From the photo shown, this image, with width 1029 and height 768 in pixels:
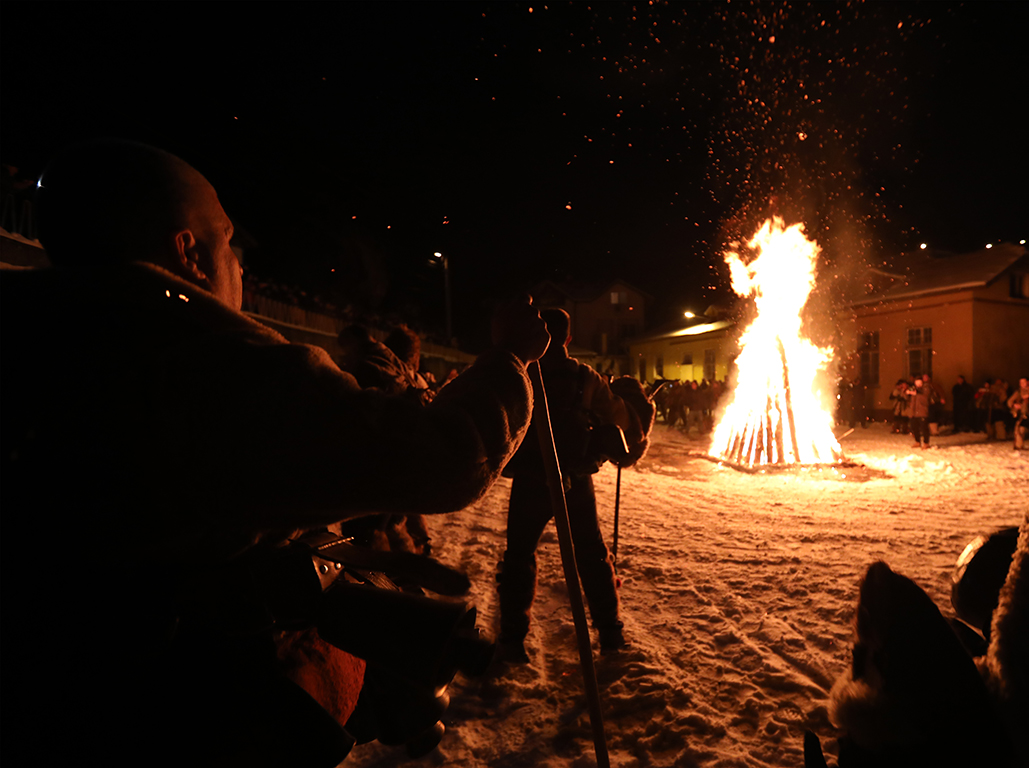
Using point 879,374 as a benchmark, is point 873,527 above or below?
below

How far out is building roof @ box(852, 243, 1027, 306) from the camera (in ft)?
62.9

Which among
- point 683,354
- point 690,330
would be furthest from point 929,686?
point 683,354

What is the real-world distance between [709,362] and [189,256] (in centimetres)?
3215

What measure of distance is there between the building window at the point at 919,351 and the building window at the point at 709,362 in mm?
10493

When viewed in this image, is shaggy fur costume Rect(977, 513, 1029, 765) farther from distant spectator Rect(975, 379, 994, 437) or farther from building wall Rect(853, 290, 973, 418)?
building wall Rect(853, 290, 973, 418)

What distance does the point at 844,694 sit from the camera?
4.35 ft

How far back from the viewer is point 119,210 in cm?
110

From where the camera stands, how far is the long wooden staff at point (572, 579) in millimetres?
2301

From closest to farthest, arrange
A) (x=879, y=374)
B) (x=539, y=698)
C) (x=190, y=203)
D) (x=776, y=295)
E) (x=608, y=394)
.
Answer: (x=190, y=203) → (x=539, y=698) → (x=608, y=394) → (x=776, y=295) → (x=879, y=374)

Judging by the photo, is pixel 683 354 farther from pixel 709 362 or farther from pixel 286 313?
pixel 286 313

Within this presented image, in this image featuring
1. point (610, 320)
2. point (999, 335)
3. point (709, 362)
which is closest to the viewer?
point (999, 335)

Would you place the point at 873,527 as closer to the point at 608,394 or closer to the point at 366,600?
the point at 608,394

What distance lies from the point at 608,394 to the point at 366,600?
277 centimetres

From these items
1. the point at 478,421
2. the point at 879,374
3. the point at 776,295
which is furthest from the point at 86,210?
the point at 879,374
